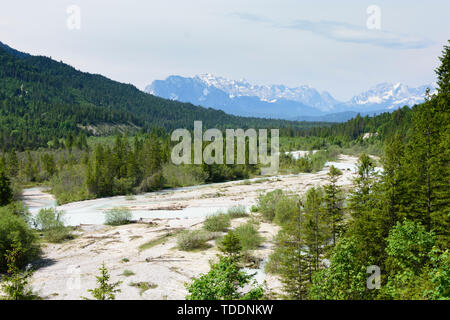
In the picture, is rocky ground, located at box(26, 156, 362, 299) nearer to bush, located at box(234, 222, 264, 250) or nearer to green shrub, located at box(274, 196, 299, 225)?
bush, located at box(234, 222, 264, 250)

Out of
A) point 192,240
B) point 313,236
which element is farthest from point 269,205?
point 313,236

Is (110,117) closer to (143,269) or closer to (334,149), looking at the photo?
(334,149)

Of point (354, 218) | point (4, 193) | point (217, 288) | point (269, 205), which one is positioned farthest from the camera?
point (4, 193)

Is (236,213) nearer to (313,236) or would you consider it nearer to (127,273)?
(127,273)

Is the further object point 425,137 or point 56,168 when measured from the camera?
point 56,168

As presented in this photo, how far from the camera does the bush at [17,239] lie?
2153cm

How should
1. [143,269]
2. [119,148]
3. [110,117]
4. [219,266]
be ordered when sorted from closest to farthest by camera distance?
[219,266]
[143,269]
[119,148]
[110,117]

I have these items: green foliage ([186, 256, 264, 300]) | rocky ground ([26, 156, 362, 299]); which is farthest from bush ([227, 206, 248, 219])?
green foliage ([186, 256, 264, 300])

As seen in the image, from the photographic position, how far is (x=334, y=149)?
111750 mm

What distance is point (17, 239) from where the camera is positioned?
70.3 ft

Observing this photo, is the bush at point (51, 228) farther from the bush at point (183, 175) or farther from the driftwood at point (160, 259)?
the bush at point (183, 175)

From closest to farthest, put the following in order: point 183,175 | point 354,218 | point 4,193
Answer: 1. point 354,218
2. point 4,193
3. point 183,175

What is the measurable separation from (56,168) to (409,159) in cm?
8400
